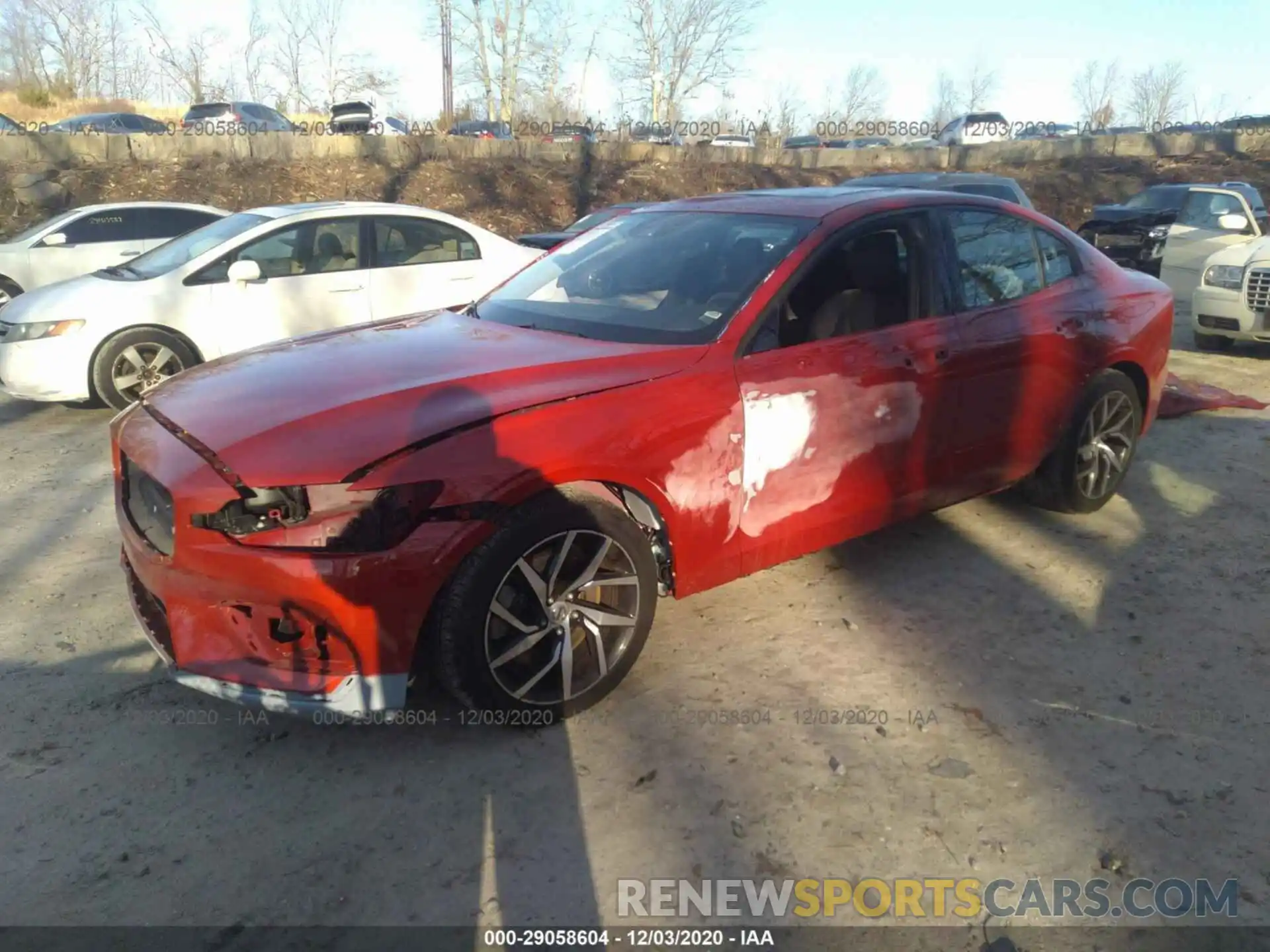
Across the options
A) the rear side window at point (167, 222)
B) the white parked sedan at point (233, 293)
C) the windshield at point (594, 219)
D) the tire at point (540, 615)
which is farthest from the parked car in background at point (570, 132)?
the tire at point (540, 615)

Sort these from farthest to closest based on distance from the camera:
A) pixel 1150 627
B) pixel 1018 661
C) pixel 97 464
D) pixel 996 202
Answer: pixel 97 464 → pixel 996 202 → pixel 1150 627 → pixel 1018 661

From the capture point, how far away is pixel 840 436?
11.9 ft

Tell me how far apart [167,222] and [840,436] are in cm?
910

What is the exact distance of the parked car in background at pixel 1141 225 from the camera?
45.8ft

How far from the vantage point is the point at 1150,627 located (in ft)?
12.5

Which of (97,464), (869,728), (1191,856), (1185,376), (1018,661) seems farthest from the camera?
(1185,376)

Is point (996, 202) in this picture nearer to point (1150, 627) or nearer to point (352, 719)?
point (1150, 627)

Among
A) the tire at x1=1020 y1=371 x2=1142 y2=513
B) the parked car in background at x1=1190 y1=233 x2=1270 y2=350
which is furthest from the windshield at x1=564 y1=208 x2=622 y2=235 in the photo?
the parked car in background at x1=1190 y1=233 x2=1270 y2=350

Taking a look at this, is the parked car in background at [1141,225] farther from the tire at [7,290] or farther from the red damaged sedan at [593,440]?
the tire at [7,290]

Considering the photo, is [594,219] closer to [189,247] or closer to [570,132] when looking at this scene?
[189,247]

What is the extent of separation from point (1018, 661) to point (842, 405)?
1.14 meters

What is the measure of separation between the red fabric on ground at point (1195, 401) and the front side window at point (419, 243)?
214 inches

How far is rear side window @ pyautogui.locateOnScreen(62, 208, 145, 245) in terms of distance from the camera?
400 inches

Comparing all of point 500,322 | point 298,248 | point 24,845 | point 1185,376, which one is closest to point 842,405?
point 500,322
